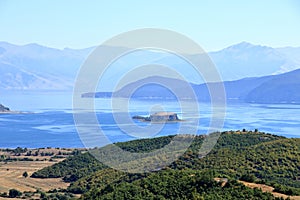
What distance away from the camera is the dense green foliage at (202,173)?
9.50 meters

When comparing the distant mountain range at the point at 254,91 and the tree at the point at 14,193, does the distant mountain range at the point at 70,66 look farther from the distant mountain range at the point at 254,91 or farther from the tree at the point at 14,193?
the tree at the point at 14,193

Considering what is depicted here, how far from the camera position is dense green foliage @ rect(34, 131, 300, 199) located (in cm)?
950

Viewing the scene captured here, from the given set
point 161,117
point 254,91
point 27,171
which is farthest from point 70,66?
point 27,171

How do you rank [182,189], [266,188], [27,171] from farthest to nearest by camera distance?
[27,171] → [182,189] → [266,188]

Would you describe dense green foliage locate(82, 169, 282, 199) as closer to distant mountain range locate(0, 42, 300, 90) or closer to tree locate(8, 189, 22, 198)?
tree locate(8, 189, 22, 198)

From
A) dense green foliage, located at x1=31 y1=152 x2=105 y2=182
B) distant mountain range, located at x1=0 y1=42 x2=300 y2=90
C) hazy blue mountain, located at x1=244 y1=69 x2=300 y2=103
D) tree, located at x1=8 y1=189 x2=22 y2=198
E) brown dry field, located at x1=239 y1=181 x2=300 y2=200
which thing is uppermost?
distant mountain range, located at x1=0 y1=42 x2=300 y2=90

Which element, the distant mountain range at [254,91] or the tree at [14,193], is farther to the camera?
the distant mountain range at [254,91]

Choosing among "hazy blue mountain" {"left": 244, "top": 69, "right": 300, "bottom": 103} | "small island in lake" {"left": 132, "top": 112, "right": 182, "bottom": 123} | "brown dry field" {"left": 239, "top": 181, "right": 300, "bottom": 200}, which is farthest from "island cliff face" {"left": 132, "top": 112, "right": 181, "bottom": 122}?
"hazy blue mountain" {"left": 244, "top": 69, "right": 300, "bottom": 103}

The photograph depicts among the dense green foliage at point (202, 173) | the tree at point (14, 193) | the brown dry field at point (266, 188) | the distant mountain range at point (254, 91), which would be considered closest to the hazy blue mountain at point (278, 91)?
the distant mountain range at point (254, 91)

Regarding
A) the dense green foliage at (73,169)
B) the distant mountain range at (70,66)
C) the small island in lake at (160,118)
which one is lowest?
the dense green foliage at (73,169)

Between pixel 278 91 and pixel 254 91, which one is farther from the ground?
pixel 254 91

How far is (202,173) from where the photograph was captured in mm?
10398

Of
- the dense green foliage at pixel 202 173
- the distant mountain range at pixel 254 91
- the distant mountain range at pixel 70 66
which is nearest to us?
the dense green foliage at pixel 202 173

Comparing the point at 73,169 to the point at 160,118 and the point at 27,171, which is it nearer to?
the point at 27,171
